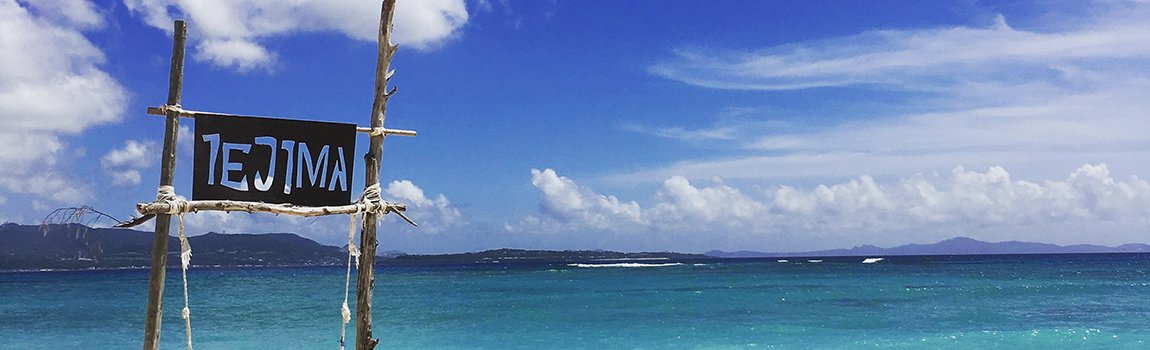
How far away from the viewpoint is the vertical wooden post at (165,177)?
5285 millimetres

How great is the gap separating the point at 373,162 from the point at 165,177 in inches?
48.1

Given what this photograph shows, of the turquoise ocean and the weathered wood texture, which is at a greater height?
the weathered wood texture

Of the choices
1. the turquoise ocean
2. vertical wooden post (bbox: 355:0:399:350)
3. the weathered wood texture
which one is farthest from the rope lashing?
the turquoise ocean

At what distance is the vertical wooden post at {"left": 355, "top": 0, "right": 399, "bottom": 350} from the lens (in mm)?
5891

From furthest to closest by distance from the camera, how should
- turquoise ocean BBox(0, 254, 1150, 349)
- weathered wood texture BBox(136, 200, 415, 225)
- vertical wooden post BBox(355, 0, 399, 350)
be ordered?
turquoise ocean BBox(0, 254, 1150, 349), vertical wooden post BBox(355, 0, 399, 350), weathered wood texture BBox(136, 200, 415, 225)

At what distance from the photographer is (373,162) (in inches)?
232

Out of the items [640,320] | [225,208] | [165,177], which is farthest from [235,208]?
[640,320]

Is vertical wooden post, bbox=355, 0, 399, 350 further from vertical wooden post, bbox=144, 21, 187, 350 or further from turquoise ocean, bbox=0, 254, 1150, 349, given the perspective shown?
turquoise ocean, bbox=0, 254, 1150, 349

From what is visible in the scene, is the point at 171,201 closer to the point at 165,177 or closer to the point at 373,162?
the point at 165,177

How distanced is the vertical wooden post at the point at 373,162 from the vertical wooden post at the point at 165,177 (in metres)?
1.15

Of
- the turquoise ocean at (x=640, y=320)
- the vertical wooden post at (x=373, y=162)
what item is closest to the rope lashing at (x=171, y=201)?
the vertical wooden post at (x=373, y=162)

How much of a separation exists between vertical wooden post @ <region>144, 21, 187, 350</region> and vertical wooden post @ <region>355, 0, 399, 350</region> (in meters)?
1.15

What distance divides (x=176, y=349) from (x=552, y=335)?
256 inches

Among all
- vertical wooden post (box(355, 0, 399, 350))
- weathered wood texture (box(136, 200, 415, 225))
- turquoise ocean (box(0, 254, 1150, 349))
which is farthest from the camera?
turquoise ocean (box(0, 254, 1150, 349))
